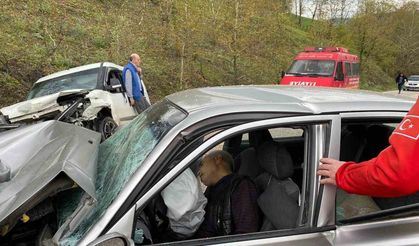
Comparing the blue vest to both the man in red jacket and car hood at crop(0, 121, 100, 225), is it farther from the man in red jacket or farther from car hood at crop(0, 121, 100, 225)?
the man in red jacket

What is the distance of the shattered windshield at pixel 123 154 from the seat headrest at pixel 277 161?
587 millimetres

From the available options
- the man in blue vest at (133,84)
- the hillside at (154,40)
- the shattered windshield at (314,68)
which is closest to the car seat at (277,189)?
the man in blue vest at (133,84)

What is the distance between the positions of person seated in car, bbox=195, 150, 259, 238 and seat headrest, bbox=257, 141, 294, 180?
14cm

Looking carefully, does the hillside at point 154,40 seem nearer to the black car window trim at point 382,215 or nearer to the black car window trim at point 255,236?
the black car window trim at point 255,236

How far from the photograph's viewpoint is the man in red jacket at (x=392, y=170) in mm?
1683

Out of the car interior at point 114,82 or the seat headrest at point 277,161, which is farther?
the car interior at point 114,82

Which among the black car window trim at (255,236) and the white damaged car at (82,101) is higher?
the black car window trim at (255,236)

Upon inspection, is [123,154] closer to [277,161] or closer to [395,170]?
[277,161]

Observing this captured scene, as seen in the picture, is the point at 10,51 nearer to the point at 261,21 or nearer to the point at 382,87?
the point at 261,21

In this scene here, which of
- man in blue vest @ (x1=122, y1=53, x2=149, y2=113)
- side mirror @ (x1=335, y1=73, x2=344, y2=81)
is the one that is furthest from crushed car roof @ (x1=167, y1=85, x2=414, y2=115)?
side mirror @ (x1=335, y1=73, x2=344, y2=81)

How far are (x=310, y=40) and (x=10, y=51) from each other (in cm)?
2831

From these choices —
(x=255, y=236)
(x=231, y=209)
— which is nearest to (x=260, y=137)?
(x=231, y=209)

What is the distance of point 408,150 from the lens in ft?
5.53

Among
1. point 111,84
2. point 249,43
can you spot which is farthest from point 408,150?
point 249,43
